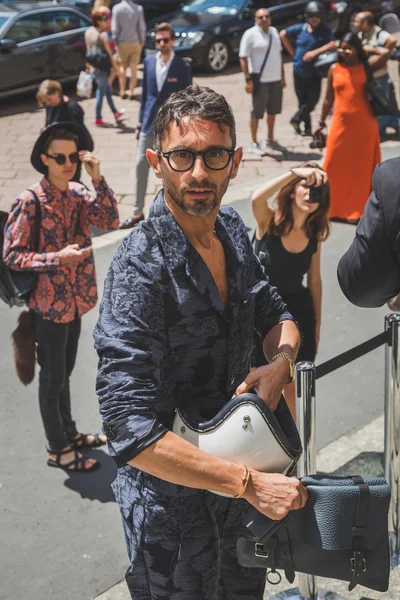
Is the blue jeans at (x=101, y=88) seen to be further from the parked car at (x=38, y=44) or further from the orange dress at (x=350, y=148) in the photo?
the orange dress at (x=350, y=148)

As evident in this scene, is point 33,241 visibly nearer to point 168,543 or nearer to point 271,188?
point 271,188

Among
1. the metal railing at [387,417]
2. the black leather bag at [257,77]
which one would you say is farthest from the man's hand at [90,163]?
the black leather bag at [257,77]

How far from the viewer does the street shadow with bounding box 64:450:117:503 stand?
465cm

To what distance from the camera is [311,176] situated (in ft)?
15.2

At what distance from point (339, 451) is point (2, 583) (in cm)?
199

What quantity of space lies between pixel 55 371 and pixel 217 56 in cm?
1251

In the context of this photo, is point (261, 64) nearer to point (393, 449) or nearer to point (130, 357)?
point (393, 449)

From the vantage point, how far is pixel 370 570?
2.51m

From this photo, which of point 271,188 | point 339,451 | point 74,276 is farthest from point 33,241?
point 339,451

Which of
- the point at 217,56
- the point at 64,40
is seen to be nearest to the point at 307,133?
the point at 217,56

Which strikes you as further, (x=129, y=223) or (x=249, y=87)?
(x=249, y=87)

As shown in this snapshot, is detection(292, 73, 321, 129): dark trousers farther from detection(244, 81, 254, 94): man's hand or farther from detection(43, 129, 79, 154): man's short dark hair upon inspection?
detection(43, 129, 79, 154): man's short dark hair

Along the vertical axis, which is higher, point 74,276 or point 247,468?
point 247,468

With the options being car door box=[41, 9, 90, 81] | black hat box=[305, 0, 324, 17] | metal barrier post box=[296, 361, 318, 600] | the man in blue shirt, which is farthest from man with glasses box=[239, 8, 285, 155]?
metal barrier post box=[296, 361, 318, 600]
